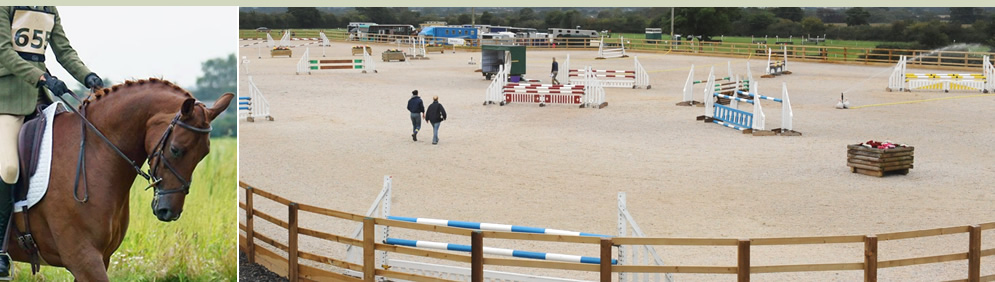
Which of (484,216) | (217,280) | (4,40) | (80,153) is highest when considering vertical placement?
(4,40)

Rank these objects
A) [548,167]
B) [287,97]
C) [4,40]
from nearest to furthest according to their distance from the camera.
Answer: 1. [4,40]
2. [548,167]
3. [287,97]

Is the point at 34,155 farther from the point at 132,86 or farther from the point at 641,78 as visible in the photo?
the point at 641,78

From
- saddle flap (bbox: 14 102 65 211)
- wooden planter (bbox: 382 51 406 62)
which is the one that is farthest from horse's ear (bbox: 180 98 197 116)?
wooden planter (bbox: 382 51 406 62)

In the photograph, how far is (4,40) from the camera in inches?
175

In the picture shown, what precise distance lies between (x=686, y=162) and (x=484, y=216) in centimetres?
613

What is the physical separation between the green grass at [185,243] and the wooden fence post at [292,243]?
2219mm

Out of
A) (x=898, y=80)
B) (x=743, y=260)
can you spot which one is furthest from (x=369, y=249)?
(x=898, y=80)

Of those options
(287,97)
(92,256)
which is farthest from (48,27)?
(287,97)

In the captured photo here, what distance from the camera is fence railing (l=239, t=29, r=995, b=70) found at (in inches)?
1938

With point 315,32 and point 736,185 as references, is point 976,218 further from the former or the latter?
point 315,32

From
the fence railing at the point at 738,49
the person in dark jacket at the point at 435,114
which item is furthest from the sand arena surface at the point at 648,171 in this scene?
the fence railing at the point at 738,49

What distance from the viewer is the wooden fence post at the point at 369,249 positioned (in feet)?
25.5

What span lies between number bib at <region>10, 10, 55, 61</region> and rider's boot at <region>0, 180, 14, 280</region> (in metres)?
0.60

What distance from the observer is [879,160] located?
16.1m
